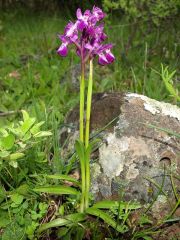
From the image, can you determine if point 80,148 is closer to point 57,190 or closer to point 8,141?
point 57,190

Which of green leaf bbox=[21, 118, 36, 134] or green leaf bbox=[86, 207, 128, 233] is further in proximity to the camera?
green leaf bbox=[21, 118, 36, 134]

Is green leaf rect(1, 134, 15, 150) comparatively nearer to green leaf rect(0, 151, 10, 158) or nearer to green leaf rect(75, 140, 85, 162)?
green leaf rect(0, 151, 10, 158)

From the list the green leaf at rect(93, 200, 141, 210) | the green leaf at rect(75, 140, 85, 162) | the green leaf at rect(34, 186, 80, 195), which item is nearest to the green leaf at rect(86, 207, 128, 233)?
the green leaf at rect(93, 200, 141, 210)

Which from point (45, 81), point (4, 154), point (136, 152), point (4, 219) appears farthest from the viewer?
point (45, 81)

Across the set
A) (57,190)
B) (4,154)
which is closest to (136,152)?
(57,190)

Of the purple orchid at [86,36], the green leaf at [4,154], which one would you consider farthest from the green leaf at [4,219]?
the purple orchid at [86,36]

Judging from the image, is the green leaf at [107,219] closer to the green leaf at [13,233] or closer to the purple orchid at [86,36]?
the green leaf at [13,233]
